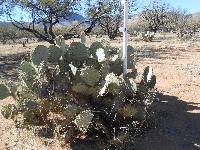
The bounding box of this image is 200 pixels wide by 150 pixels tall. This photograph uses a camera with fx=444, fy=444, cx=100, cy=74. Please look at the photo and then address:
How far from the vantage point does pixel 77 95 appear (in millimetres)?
7031

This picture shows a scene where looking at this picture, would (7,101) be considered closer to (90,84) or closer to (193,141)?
(90,84)

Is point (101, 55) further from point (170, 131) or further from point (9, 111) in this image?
point (9, 111)

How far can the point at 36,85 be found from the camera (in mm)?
6934

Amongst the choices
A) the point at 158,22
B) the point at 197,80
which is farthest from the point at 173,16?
the point at 197,80

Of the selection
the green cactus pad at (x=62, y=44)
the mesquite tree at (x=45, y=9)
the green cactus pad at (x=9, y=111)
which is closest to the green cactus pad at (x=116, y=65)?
the green cactus pad at (x=62, y=44)

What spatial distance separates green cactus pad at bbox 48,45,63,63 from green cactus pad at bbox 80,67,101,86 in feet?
2.29

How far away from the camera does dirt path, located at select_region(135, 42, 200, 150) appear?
22.4 feet

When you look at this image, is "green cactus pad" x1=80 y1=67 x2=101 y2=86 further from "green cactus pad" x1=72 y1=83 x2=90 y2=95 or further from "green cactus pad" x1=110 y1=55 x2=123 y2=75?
"green cactus pad" x1=110 y1=55 x2=123 y2=75

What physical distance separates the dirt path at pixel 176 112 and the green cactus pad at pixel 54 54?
6.17 feet

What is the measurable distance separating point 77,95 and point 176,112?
2079mm

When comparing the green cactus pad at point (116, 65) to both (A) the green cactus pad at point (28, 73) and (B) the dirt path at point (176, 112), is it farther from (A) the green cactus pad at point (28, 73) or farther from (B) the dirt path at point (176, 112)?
(A) the green cactus pad at point (28, 73)

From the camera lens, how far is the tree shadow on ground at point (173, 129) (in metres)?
6.76

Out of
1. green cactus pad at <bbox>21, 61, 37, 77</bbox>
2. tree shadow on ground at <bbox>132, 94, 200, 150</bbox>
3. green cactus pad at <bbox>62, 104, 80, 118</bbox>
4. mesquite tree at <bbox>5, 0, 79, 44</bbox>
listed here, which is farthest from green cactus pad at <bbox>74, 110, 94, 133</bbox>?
mesquite tree at <bbox>5, 0, 79, 44</bbox>

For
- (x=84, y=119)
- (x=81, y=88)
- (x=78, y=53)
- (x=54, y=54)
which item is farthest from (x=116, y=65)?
(x=84, y=119)
